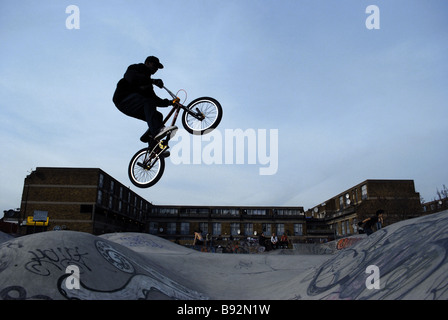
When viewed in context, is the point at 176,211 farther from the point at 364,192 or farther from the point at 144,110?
the point at 144,110

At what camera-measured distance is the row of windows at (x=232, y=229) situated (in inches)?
2435

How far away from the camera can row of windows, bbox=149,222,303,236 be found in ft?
203

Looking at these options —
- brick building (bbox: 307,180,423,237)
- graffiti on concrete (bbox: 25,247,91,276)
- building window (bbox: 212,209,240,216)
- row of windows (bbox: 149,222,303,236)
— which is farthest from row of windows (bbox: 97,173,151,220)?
graffiti on concrete (bbox: 25,247,91,276)

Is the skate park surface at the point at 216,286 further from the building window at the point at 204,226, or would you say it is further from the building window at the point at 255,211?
the building window at the point at 255,211

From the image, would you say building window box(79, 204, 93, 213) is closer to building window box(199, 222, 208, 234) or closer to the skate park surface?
building window box(199, 222, 208, 234)

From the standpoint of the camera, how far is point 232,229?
A: 2452 inches

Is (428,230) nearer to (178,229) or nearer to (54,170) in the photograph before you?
(54,170)

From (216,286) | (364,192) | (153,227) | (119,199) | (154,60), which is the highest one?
(364,192)

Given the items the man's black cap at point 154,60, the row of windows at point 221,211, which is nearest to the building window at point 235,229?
the row of windows at point 221,211

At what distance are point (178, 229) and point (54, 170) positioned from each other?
27428mm

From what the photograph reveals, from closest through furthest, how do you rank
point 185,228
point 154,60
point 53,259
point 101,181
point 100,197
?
point 53,259
point 154,60
point 100,197
point 101,181
point 185,228

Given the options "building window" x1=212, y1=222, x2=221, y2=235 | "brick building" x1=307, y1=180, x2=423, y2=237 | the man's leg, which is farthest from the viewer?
"building window" x1=212, y1=222, x2=221, y2=235

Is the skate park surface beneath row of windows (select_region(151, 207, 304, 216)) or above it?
beneath

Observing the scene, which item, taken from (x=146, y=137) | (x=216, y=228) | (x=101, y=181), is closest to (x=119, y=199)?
(x=101, y=181)
